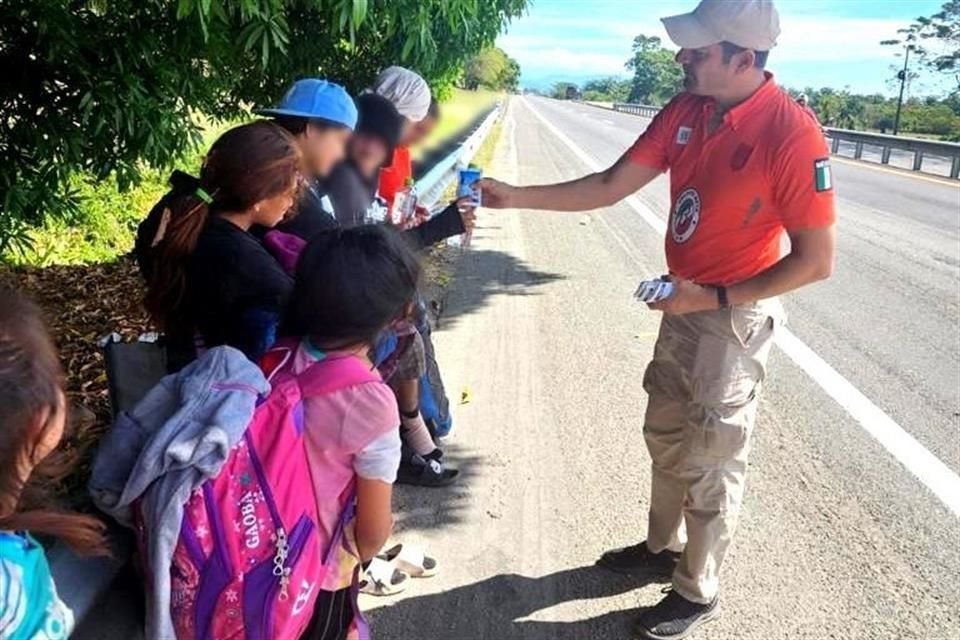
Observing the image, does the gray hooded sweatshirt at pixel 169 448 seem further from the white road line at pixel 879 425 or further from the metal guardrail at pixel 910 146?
the metal guardrail at pixel 910 146

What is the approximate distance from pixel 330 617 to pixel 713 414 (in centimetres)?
144

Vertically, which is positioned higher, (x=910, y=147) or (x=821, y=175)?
(x=821, y=175)

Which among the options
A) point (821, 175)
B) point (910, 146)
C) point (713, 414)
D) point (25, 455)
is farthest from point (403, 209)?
point (910, 146)

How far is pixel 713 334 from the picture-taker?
2814 millimetres

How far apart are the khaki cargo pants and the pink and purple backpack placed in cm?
138

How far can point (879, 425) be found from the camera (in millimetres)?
4695

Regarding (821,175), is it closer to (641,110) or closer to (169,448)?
(169,448)

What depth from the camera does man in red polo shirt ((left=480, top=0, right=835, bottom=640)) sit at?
2.55m

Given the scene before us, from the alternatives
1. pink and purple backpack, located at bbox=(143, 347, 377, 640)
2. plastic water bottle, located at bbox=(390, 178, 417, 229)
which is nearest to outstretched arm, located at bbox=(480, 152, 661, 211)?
plastic water bottle, located at bbox=(390, 178, 417, 229)

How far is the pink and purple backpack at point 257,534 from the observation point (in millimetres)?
1800

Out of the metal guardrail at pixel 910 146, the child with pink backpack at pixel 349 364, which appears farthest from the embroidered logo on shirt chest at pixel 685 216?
the metal guardrail at pixel 910 146

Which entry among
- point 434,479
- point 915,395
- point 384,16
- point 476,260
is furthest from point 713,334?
point 476,260

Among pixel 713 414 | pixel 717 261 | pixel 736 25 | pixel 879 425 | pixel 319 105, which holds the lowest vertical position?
pixel 879 425

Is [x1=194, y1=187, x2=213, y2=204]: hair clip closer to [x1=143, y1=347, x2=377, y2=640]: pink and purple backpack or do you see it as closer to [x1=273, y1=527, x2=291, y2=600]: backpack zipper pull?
[x1=143, y1=347, x2=377, y2=640]: pink and purple backpack
